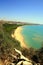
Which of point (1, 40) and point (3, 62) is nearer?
point (3, 62)

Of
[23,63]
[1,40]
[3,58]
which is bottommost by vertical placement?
[23,63]

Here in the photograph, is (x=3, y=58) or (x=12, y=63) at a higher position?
(x=3, y=58)

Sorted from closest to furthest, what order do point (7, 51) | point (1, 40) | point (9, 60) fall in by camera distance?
point (9, 60) < point (7, 51) < point (1, 40)

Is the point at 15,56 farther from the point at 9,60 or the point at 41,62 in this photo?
the point at 41,62

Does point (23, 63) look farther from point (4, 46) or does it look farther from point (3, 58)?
point (4, 46)

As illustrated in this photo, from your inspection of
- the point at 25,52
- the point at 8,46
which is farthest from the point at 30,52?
the point at 8,46

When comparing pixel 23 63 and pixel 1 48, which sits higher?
pixel 1 48

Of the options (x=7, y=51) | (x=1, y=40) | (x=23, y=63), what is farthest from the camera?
(x=1, y=40)

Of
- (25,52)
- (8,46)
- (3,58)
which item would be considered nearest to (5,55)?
(3,58)

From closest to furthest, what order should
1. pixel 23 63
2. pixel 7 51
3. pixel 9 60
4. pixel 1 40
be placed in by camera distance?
pixel 23 63
pixel 9 60
pixel 7 51
pixel 1 40
